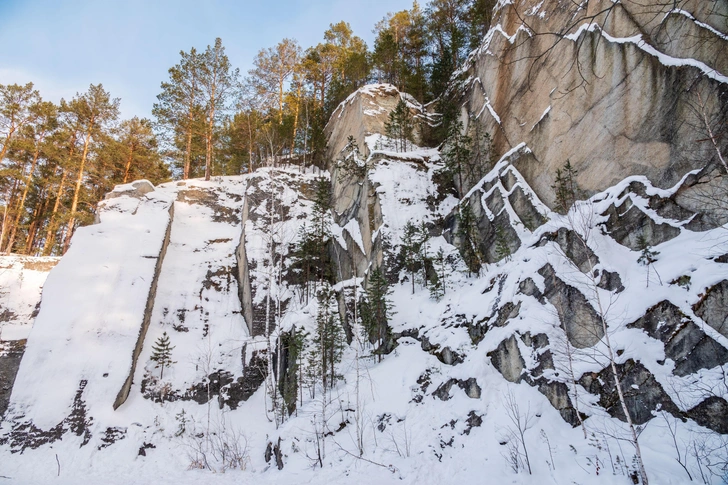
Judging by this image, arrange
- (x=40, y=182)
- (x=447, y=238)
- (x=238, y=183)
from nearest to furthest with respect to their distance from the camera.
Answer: (x=447, y=238), (x=40, y=182), (x=238, y=183)

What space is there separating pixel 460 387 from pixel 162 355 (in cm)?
1454

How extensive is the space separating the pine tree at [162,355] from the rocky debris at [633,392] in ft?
58.1

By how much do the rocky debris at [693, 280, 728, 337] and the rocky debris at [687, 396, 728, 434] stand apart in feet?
5.26

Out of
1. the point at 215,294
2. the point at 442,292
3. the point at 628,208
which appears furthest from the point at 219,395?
the point at 628,208

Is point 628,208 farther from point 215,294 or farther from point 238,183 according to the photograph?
point 238,183

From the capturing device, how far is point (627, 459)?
24.2ft

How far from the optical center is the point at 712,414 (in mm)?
7148

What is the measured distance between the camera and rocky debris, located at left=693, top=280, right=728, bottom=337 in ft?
25.9

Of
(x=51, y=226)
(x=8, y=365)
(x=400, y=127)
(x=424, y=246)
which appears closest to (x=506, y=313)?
(x=424, y=246)

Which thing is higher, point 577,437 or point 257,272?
point 257,272

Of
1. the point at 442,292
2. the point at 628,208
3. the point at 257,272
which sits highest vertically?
the point at 257,272

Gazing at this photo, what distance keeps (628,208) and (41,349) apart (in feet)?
82.7

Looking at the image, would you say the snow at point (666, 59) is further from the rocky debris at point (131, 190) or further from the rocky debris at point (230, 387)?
the rocky debris at point (131, 190)

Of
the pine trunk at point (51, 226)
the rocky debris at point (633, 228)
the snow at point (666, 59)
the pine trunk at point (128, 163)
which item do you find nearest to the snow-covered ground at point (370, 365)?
the rocky debris at point (633, 228)
